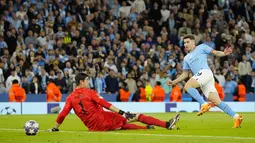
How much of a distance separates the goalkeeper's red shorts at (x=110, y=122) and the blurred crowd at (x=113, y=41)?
14.0 metres

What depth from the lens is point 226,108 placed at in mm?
16422

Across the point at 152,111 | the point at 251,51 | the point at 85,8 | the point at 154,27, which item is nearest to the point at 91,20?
the point at 85,8

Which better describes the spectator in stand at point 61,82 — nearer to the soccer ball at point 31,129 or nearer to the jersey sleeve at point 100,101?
the jersey sleeve at point 100,101

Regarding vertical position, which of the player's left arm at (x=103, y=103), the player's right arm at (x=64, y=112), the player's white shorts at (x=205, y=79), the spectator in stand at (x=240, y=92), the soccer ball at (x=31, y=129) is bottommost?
the spectator in stand at (x=240, y=92)

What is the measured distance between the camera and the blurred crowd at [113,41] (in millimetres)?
29734

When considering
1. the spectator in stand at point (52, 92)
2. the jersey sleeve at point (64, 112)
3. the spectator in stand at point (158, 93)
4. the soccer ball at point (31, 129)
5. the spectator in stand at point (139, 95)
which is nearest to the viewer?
the soccer ball at point (31, 129)

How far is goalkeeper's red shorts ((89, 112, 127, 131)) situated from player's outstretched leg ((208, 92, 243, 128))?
8.42ft

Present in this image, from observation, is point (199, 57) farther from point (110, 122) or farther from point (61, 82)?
point (61, 82)

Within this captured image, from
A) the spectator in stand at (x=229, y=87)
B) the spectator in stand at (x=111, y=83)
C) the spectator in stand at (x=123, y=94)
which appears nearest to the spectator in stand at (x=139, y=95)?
the spectator in stand at (x=123, y=94)

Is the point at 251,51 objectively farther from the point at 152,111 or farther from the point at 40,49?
the point at 40,49

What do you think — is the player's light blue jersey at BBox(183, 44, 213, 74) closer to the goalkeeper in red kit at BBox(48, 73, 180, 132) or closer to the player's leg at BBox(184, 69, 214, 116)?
the player's leg at BBox(184, 69, 214, 116)

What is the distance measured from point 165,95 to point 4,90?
733 centimetres

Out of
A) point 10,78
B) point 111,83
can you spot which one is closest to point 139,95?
point 111,83

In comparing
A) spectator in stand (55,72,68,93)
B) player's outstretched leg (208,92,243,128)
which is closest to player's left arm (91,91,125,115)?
player's outstretched leg (208,92,243,128)
